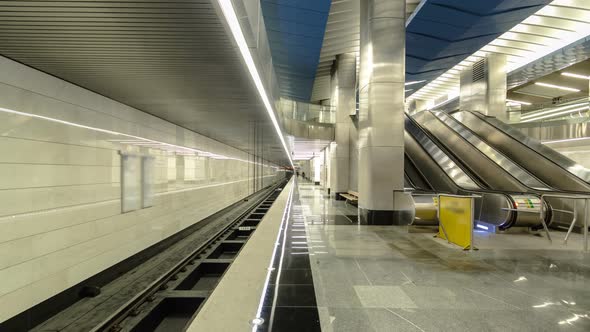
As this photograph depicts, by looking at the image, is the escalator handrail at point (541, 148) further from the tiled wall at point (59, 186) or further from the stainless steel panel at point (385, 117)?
the tiled wall at point (59, 186)

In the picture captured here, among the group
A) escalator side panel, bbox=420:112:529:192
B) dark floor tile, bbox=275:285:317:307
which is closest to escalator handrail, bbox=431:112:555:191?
escalator side panel, bbox=420:112:529:192

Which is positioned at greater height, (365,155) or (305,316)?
(365,155)

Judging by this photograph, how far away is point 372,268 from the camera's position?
4.80 m

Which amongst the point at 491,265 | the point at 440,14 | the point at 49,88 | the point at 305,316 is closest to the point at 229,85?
the point at 49,88

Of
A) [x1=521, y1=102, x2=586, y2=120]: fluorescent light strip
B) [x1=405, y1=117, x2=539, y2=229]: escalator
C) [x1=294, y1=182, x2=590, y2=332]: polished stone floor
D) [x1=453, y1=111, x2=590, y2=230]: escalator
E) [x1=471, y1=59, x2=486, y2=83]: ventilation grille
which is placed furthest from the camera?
[x1=471, y1=59, x2=486, y2=83]: ventilation grille

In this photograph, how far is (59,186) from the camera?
4.55 m

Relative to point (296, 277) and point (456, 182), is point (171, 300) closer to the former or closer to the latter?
point (296, 277)

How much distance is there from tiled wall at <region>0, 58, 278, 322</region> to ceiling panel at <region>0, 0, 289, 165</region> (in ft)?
1.46

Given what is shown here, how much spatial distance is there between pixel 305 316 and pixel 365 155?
7.07 m

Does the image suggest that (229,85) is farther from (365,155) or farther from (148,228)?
(365,155)

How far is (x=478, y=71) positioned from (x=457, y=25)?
8.26 metres

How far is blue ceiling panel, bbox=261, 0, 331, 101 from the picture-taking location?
979 centimetres

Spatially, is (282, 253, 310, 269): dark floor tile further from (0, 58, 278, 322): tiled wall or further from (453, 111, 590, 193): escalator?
(453, 111, 590, 193): escalator

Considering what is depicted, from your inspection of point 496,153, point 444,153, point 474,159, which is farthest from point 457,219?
point 496,153
